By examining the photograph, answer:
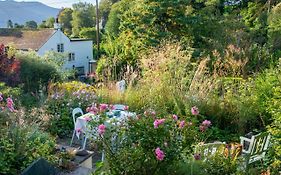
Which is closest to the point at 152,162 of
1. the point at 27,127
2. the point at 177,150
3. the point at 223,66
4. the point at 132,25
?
the point at 177,150

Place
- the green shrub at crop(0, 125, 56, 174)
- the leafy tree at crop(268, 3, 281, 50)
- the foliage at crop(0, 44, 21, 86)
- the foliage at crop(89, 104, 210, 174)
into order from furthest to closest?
the leafy tree at crop(268, 3, 281, 50) → the foliage at crop(0, 44, 21, 86) → the green shrub at crop(0, 125, 56, 174) → the foliage at crop(89, 104, 210, 174)

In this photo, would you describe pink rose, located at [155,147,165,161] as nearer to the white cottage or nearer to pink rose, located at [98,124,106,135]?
pink rose, located at [98,124,106,135]

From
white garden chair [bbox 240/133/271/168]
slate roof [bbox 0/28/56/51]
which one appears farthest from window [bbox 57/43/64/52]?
white garden chair [bbox 240/133/271/168]

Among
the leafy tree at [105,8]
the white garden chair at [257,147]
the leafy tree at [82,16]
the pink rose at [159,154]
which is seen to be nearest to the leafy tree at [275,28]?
the white garden chair at [257,147]

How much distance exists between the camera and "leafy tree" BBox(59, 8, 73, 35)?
29.3m

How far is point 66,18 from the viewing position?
29453 mm

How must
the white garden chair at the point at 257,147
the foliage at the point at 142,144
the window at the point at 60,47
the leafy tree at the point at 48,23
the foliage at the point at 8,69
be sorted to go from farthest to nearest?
the leafy tree at the point at 48,23
the window at the point at 60,47
the foliage at the point at 8,69
the white garden chair at the point at 257,147
the foliage at the point at 142,144

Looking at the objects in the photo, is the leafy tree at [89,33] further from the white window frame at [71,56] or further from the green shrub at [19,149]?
the green shrub at [19,149]

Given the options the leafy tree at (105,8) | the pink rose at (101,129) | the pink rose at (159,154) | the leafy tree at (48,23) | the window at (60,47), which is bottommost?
the pink rose at (159,154)

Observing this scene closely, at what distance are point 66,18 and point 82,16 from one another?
9.71ft

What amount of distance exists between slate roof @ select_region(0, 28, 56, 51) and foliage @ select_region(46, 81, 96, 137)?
44.8ft

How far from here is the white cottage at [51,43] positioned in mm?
19422

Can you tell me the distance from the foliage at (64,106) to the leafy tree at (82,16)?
21.4 metres

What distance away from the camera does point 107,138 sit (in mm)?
2664
